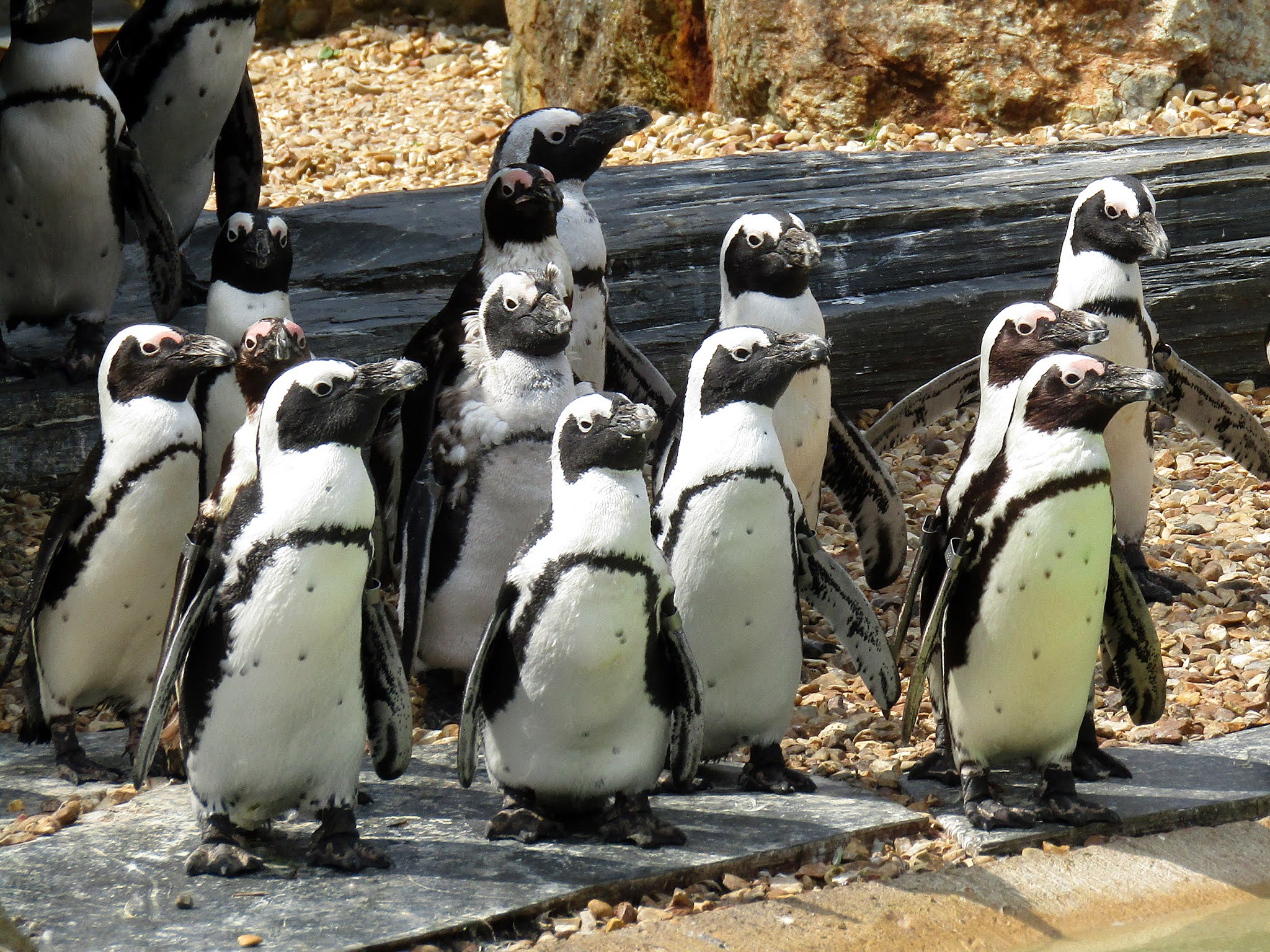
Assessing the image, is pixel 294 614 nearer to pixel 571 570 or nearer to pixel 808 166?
pixel 571 570

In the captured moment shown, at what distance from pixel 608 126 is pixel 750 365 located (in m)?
1.83

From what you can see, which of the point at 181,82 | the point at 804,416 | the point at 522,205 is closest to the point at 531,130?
the point at 522,205

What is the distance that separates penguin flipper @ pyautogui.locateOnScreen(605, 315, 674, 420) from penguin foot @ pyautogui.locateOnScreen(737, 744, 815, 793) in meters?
1.64

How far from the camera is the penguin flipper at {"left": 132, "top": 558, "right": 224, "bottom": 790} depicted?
3000mm

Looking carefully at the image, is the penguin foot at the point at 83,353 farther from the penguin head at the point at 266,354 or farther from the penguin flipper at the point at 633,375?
the penguin flipper at the point at 633,375

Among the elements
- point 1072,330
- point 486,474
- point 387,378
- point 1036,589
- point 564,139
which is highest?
point 564,139

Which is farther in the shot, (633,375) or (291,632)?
(633,375)

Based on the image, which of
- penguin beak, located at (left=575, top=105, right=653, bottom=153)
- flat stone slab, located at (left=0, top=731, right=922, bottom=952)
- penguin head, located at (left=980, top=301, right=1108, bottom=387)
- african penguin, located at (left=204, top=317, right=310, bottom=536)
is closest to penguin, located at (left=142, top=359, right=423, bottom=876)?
flat stone slab, located at (left=0, top=731, right=922, bottom=952)

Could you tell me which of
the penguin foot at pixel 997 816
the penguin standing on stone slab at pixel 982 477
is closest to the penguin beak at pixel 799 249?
the penguin standing on stone slab at pixel 982 477

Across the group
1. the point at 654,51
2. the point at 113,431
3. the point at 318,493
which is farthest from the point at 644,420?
the point at 654,51

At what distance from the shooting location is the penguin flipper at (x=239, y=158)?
223 inches

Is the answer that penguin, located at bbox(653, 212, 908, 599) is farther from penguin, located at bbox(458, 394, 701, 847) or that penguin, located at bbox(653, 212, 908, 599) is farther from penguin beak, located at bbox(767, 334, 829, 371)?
penguin, located at bbox(458, 394, 701, 847)

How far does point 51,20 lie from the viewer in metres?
4.59

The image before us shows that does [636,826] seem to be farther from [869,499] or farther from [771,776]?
[869,499]
